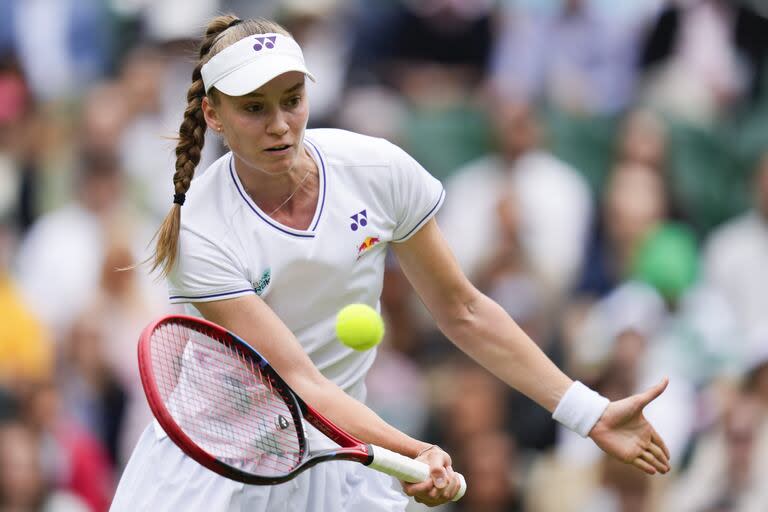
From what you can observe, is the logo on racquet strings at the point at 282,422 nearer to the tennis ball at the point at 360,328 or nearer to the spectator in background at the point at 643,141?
the tennis ball at the point at 360,328

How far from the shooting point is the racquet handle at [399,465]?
3.84 metres

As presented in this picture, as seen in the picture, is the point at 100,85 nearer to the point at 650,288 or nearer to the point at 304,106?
the point at 650,288

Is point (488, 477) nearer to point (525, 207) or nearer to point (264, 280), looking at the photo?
point (525, 207)

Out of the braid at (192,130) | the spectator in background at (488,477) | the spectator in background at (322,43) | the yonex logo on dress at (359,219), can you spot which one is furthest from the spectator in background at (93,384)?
the yonex logo on dress at (359,219)

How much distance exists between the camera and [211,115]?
411cm

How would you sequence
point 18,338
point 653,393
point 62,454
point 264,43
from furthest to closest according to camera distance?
point 18,338 → point 62,454 → point 653,393 → point 264,43

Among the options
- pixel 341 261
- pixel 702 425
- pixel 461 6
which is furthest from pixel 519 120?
pixel 341 261

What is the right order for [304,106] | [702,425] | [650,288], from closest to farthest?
[304,106]
[702,425]
[650,288]

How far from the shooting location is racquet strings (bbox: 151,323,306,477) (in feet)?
12.9

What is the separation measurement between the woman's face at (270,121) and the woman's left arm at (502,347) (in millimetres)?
561

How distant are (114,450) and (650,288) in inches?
113

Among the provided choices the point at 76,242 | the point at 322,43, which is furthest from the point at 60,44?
the point at 76,242

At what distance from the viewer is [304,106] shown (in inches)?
158

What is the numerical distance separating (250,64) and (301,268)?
0.58m
